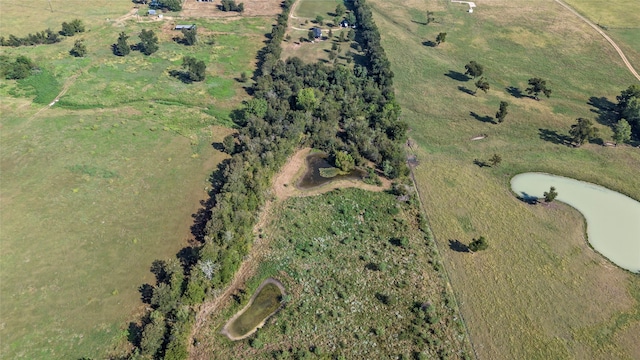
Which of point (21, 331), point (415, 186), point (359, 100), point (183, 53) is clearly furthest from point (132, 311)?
point (183, 53)

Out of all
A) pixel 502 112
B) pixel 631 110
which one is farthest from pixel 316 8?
pixel 631 110

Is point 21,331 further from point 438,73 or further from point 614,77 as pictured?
point 614,77

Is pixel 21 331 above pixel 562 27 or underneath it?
underneath

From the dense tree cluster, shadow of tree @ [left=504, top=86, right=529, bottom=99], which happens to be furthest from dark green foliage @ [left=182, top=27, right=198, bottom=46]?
the dense tree cluster

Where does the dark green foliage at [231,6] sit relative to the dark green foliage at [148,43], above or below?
above

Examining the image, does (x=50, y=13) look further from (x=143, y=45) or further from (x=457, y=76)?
(x=457, y=76)

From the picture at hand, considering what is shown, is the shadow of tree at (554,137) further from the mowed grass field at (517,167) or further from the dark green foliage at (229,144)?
the dark green foliage at (229,144)

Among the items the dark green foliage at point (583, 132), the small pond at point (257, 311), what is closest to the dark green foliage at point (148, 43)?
the small pond at point (257, 311)

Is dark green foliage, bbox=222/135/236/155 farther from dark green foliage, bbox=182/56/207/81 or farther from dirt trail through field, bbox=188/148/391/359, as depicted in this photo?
dark green foliage, bbox=182/56/207/81
